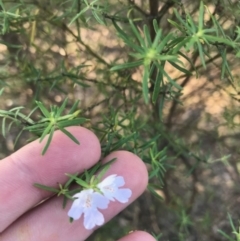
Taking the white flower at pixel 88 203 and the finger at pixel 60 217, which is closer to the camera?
the white flower at pixel 88 203

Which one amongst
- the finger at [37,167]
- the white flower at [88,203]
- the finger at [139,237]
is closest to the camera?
the white flower at [88,203]

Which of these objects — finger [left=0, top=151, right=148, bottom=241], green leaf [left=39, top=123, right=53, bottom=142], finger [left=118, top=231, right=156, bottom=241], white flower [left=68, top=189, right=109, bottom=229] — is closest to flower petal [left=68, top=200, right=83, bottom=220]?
white flower [left=68, top=189, right=109, bottom=229]

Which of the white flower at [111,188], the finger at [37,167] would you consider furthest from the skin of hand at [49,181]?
the white flower at [111,188]

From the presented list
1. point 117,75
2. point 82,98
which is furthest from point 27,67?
point 82,98

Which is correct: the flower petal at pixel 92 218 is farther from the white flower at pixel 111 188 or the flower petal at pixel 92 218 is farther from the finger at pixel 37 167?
the finger at pixel 37 167

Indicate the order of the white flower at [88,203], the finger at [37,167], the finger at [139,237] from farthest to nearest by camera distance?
the finger at [139,237] → the finger at [37,167] → the white flower at [88,203]

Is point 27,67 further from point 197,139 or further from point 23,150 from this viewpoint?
point 197,139

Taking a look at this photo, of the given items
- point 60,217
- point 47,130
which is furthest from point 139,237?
point 47,130

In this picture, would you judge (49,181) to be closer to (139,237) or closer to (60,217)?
(60,217)
